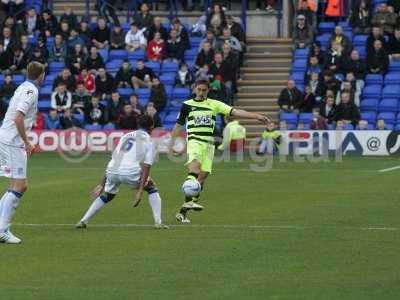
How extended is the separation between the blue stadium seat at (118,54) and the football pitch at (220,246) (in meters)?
13.5

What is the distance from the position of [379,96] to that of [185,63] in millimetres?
5826

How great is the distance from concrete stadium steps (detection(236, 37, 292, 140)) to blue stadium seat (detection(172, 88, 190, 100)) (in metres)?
1.54

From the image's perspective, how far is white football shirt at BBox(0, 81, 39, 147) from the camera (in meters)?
14.4

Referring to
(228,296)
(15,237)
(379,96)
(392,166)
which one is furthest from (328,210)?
(379,96)

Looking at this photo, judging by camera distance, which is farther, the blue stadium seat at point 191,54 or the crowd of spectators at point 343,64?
the blue stadium seat at point 191,54

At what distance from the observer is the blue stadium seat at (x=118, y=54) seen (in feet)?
123

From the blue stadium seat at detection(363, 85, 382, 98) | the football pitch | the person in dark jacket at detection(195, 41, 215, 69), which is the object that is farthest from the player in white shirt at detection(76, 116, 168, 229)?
the person in dark jacket at detection(195, 41, 215, 69)

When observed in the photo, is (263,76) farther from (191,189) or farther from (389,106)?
(191,189)

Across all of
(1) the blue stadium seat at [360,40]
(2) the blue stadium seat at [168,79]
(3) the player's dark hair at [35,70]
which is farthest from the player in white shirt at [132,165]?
(1) the blue stadium seat at [360,40]

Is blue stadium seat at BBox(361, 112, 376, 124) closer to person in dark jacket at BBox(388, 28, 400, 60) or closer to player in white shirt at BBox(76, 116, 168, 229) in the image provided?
person in dark jacket at BBox(388, 28, 400, 60)

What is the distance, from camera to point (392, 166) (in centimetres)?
2866

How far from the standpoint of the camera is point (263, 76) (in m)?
37.1

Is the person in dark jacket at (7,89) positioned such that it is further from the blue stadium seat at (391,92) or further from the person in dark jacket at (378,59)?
the blue stadium seat at (391,92)

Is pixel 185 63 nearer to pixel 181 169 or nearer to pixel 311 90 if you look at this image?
pixel 311 90
